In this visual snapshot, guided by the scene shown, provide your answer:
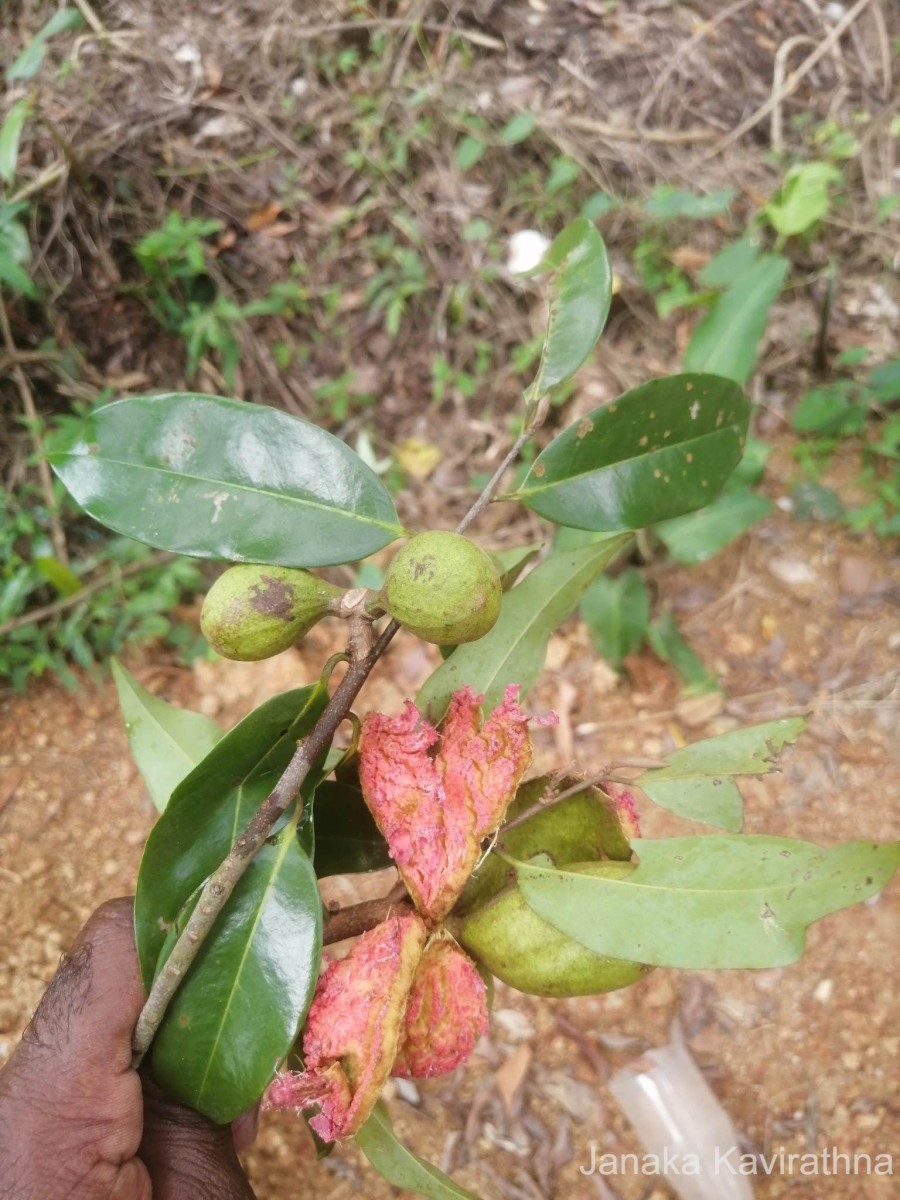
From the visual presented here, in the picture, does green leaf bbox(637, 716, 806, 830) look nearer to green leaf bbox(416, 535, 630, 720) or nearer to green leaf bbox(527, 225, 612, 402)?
green leaf bbox(416, 535, 630, 720)

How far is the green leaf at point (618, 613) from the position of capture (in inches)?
87.5

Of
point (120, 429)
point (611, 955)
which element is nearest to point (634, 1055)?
point (611, 955)

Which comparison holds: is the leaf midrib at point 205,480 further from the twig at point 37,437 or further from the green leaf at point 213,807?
the twig at point 37,437

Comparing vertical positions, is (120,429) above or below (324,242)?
above

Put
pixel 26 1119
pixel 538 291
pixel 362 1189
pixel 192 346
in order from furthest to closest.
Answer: pixel 538 291 → pixel 192 346 → pixel 362 1189 → pixel 26 1119

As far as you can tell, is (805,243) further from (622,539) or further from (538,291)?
(622,539)

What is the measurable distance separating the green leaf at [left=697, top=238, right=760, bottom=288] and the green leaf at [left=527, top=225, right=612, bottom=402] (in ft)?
4.34

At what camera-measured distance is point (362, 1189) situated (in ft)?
5.82

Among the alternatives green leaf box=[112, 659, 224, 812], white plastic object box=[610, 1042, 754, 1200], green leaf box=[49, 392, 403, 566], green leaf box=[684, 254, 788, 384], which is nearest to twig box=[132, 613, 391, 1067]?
green leaf box=[49, 392, 403, 566]

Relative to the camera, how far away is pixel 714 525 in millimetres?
2217

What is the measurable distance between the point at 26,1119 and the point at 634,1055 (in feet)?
4.32

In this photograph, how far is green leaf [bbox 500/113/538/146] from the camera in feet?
8.74

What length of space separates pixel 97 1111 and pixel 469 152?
2589 millimetres

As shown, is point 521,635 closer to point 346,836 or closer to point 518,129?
point 346,836
